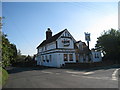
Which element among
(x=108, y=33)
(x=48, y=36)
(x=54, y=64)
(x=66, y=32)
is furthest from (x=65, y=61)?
(x=108, y=33)

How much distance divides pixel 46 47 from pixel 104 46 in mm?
17018

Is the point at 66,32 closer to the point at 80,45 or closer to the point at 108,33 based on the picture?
the point at 80,45

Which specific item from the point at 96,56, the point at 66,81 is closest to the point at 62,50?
the point at 96,56

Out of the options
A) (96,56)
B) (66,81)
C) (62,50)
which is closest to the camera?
(66,81)

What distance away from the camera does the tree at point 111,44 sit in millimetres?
42644

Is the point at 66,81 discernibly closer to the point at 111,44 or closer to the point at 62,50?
the point at 62,50

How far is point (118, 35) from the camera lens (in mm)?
44312

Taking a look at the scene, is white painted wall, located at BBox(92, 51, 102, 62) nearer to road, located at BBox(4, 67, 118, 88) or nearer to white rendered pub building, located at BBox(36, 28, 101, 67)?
white rendered pub building, located at BBox(36, 28, 101, 67)

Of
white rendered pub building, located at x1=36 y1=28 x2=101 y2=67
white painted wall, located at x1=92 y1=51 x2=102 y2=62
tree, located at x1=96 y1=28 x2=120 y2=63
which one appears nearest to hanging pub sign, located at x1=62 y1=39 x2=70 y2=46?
white rendered pub building, located at x1=36 y1=28 x2=101 y2=67

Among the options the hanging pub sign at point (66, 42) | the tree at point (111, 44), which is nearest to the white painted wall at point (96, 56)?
the tree at point (111, 44)

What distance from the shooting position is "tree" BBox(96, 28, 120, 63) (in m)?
42.6

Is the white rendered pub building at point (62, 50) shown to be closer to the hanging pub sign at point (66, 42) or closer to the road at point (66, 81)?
the hanging pub sign at point (66, 42)

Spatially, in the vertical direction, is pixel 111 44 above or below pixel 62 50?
above

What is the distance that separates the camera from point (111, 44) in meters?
43.1
